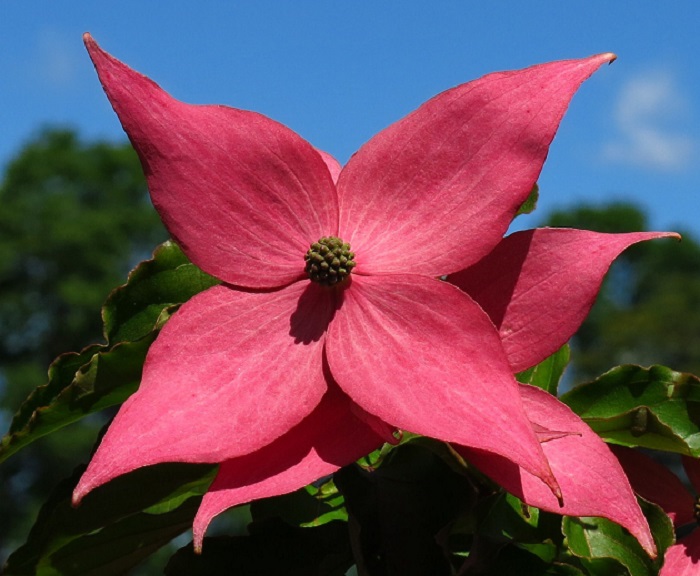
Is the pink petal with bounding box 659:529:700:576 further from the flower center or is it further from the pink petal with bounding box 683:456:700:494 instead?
the flower center

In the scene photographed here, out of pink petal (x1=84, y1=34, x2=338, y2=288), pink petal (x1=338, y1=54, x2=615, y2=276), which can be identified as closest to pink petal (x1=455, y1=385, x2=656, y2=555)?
pink petal (x1=338, y1=54, x2=615, y2=276)

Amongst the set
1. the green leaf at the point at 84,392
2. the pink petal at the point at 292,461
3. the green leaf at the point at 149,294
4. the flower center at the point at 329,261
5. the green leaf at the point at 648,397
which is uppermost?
the green leaf at the point at 149,294

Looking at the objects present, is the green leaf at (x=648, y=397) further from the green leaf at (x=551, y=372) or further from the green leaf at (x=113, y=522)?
the green leaf at (x=113, y=522)

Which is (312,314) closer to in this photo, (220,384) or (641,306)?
(220,384)

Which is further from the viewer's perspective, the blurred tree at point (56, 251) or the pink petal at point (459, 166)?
the blurred tree at point (56, 251)

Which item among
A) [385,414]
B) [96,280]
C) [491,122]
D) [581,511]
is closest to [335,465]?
[385,414]

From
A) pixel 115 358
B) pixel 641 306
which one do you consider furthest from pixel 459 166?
pixel 641 306

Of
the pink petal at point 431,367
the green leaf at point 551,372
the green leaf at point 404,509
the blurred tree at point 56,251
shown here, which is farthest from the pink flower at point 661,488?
the blurred tree at point 56,251
